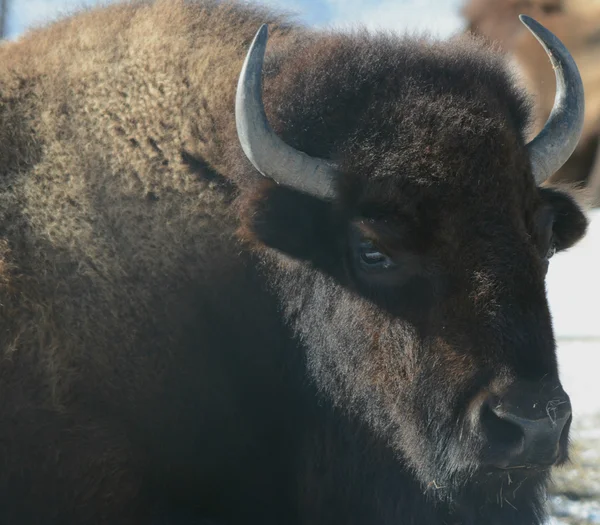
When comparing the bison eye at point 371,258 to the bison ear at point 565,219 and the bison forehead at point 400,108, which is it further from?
the bison ear at point 565,219

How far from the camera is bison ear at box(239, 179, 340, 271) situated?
10.0ft

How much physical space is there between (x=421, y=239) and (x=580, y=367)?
6419 millimetres

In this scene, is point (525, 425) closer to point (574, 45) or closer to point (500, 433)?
point (500, 433)

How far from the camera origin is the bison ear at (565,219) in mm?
3396

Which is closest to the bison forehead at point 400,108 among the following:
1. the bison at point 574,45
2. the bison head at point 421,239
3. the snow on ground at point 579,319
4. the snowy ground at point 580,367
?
the bison head at point 421,239

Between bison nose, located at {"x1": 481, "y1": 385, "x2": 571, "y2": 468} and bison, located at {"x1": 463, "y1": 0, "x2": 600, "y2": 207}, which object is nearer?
bison nose, located at {"x1": 481, "y1": 385, "x2": 571, "y2": 468}

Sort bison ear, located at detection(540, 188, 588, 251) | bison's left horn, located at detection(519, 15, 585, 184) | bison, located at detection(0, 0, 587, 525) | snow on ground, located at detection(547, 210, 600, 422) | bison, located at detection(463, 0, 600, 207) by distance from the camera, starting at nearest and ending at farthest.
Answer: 1. bison, located at detection(0, 0, 587, 525)
2. bison's left horn, located at detection(519, 15, 585, 184)
3. bison ear, located at detection(540, 188, 588, 251)
4. snow on ground, located at detection(547, 210, 600, 422)
5. bison, located at detection(463, 0, 600, 207)

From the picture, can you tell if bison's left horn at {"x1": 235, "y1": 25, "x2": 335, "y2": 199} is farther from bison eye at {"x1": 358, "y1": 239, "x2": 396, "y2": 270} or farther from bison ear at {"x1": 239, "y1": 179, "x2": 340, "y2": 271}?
bison eye at {"x1": 358, "y1": 239, "x2": 396, "y2": 270}

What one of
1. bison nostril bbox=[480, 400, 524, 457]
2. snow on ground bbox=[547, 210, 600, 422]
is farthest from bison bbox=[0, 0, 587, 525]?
snow on ground bbox=[547, 210, 600, 422]

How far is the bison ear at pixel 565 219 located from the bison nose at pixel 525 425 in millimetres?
1043

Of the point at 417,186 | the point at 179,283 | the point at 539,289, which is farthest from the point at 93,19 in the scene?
the point at 539,289

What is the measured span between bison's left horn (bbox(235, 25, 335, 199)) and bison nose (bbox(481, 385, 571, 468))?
98cm

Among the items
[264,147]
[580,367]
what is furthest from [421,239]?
[580,367]

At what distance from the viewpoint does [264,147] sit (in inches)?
114
